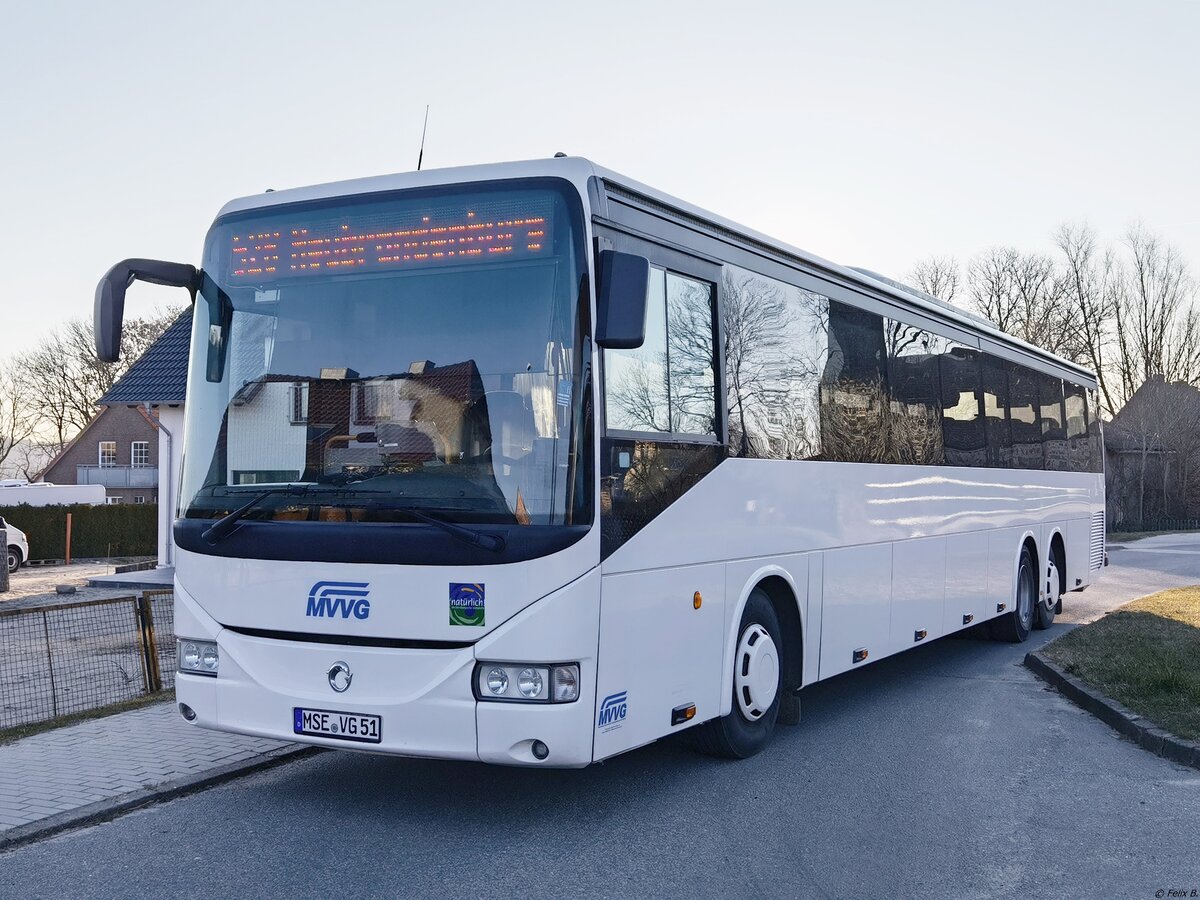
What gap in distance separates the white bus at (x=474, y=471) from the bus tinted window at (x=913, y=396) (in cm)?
273

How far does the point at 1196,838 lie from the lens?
6148 millimetres

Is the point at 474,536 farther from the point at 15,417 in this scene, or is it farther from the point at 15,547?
the point at 15,417

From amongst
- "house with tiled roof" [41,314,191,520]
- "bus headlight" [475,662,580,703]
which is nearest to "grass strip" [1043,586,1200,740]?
"bus headlight" [475,662,580,703]

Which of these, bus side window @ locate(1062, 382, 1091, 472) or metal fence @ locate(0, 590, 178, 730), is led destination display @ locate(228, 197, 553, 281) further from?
bus side window @ locate(1062, 382, 1091, 472)

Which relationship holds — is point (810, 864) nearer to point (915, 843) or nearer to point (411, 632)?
point (915, 843)

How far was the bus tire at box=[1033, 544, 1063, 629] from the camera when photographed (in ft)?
50.6

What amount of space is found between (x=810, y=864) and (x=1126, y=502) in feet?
212

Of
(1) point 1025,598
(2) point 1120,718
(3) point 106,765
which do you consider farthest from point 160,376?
(2) point 1120,718

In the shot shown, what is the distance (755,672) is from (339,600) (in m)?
2.82

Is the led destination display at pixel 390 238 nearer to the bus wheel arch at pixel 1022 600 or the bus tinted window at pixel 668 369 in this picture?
the bus tinted window at pixel 668 369

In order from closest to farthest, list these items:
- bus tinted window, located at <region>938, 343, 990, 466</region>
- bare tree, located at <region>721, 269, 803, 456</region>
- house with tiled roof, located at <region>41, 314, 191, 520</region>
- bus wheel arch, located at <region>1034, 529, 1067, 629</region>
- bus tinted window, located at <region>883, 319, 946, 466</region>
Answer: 1. bare tree, located at <region>721, 269, 803, 456</region>
2. bus tinted window, located at <region>883, 319, 946, 466</region>
3. bus tinted window, located at <region>938, 343, 990, 466</region>
4. bus wheel arch, located at <region>1034, 529, 1067, 629</region>
5. house with tiled roof, located at <region>41, 314, 191, 520</region>

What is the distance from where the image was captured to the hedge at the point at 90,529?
4266 centimetres

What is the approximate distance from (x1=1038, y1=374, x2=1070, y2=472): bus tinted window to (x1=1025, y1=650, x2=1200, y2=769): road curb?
12.6 feet

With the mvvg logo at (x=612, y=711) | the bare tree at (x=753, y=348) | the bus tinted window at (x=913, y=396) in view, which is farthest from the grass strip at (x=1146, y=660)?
the mvvg logo at (x=612, y=711)
